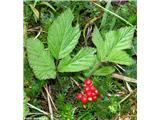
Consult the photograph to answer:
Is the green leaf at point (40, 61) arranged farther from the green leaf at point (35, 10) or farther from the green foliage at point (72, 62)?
the green leaf at point (35, 10)

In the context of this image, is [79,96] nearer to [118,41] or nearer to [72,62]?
[72,62]

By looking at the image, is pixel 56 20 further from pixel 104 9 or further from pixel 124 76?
pixel 124 76

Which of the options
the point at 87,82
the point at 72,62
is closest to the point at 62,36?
the point at 72,62

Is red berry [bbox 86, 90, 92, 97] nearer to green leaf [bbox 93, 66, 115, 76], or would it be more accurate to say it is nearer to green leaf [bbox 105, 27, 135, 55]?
green leaf [bbox 93, 66, 115, 76]

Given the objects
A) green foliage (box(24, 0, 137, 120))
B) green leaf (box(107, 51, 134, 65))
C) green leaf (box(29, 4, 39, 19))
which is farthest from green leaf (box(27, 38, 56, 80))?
green leaf (box(107, 51, 134, 65))

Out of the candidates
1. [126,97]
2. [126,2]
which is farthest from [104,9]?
[126,97]

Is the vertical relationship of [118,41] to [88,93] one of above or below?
above
